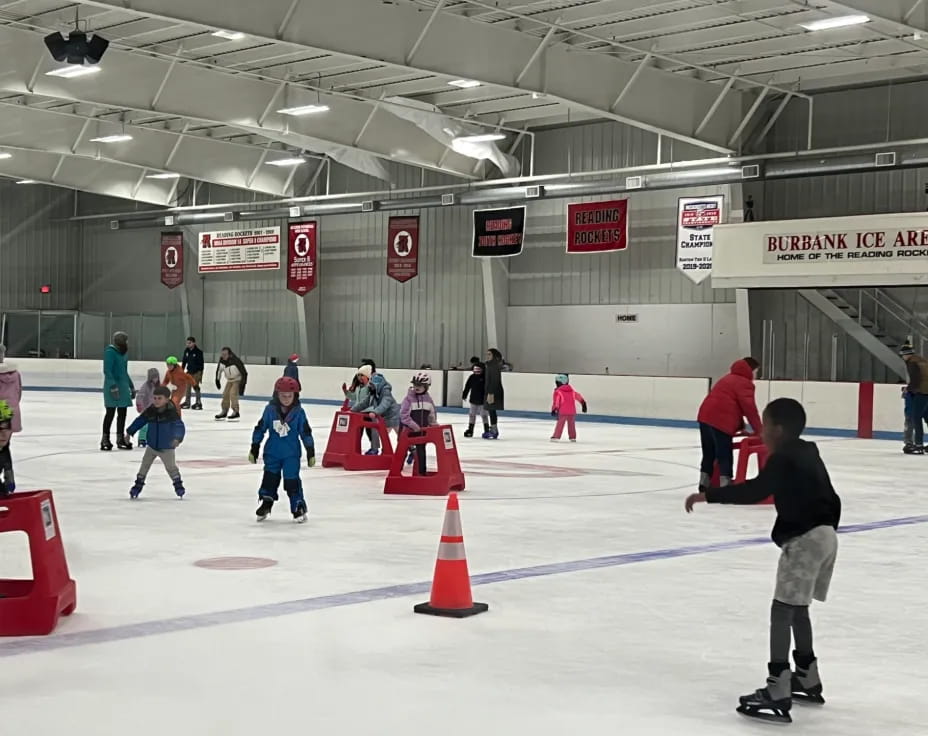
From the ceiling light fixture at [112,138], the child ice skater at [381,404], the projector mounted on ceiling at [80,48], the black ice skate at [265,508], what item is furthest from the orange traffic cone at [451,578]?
the ceiling light fixture at [112,138]

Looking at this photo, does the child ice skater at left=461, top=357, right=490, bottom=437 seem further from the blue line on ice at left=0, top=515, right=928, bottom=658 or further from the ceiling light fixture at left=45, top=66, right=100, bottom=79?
the blue line on ice at left=0, top=515, right=928, bottom=658

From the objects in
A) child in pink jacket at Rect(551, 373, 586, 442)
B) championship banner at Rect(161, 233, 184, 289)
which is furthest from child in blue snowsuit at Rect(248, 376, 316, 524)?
championship banner at Rect(161, 233, 184, 289)

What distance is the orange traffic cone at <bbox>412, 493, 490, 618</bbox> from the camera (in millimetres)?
7199

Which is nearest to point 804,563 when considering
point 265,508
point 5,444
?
point 5,444

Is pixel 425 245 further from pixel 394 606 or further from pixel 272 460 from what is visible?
pixel 394 606

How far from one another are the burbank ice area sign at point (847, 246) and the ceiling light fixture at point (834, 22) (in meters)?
4.13

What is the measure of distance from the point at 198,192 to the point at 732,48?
75.1ft

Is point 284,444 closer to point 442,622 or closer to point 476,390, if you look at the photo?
point 442,622

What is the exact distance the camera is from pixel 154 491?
531 inches

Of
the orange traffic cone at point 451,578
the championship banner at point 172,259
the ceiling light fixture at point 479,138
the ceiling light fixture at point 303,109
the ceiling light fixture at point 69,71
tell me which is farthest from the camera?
the championship banner at point 172,259

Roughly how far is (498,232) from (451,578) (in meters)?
27.4

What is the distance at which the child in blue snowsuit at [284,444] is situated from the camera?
10.9m

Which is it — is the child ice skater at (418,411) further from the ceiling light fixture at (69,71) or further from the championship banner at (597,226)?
the championship banner at (597,226)

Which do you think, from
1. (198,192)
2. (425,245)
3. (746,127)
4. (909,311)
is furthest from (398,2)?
(198,192)
